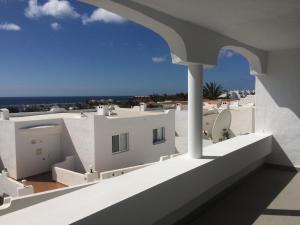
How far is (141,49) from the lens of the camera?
95.1 meters

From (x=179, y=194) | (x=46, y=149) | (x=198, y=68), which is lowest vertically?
(x=46, y=149)

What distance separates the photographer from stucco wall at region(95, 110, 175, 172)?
14.5 meters

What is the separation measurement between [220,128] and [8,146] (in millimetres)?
10295

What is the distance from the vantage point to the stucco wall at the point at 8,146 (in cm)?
1408

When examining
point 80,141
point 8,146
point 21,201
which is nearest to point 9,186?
point 8,146

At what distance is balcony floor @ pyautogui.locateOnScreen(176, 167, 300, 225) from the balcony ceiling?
7.80ft

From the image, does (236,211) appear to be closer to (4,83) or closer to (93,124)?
(93,124)

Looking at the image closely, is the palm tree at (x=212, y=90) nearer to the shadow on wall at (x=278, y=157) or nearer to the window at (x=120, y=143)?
the window at (x=120, y=143)

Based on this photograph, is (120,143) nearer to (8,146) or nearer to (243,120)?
(8,146)

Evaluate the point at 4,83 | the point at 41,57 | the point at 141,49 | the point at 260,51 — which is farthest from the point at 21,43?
the point at 260,51

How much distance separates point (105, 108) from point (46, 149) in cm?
385

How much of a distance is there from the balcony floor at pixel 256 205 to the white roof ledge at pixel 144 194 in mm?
188

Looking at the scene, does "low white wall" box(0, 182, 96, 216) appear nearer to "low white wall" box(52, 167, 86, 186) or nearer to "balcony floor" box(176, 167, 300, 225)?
"low white wall" box(52, 167, 86, 186)

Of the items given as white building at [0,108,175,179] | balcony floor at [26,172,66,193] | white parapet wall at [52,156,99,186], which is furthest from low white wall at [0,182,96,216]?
white building at [0,108,175,179]
